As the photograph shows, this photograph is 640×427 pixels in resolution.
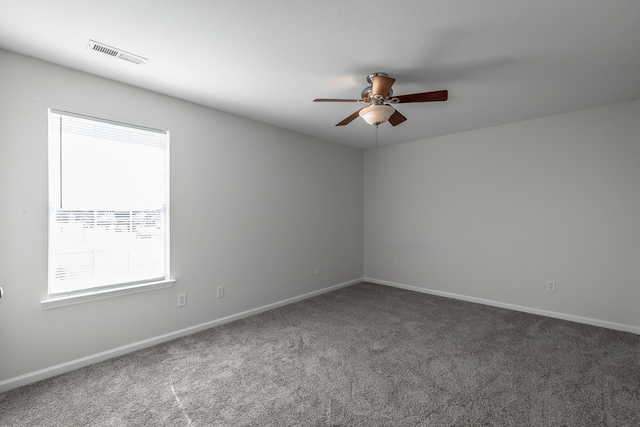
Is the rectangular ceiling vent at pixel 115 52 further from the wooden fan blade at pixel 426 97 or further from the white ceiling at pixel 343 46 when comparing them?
the wooden fan blade at pixel 426 97

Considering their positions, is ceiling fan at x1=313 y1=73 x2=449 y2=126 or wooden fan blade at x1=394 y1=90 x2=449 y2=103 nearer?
wooden fan blade at x1=394 y1=90 x2=449 y2=103

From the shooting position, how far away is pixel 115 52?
222cm

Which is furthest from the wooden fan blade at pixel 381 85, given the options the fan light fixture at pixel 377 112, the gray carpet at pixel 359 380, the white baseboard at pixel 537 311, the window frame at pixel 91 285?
the white baseboard at pixel 537 311

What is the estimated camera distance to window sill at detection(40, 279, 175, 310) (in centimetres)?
237

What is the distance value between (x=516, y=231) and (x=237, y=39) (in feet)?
12.9

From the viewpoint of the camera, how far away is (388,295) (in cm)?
463

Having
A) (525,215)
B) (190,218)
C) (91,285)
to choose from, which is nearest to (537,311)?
(525,215)

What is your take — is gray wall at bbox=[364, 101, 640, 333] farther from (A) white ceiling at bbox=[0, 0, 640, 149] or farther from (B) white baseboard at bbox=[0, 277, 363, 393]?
(B) white baseboard at bbox=[0, 277, 363, 393]

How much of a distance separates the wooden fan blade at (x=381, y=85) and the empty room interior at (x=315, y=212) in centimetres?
2

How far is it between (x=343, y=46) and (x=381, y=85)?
446mm

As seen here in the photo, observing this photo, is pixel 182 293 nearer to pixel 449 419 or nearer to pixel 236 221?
pixel 236 221

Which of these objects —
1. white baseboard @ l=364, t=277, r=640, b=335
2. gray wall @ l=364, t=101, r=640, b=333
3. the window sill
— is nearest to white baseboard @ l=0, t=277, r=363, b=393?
the window sill

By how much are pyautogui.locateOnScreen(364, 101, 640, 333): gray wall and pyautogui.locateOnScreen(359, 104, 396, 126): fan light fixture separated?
8.09 ft

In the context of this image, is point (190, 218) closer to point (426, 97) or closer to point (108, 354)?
point (108, 354)
